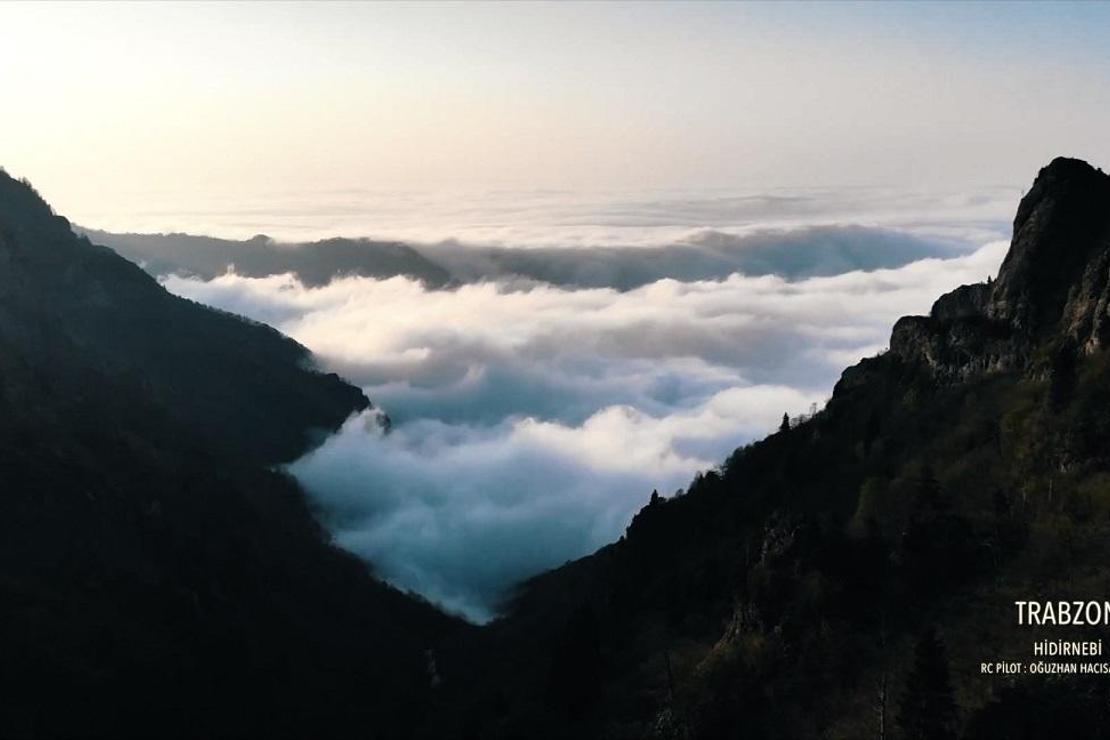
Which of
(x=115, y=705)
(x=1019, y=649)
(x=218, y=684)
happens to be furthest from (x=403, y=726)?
(x=1019, y=649)

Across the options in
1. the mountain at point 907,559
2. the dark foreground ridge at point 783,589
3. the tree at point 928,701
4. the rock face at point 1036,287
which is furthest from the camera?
the rock face at point 1036,287

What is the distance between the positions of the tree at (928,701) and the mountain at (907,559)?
0.15 m

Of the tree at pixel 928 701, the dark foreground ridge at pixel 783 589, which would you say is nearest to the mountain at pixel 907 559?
the tree at pixel 928 701

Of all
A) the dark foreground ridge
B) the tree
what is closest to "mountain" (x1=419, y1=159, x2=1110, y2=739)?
the tree

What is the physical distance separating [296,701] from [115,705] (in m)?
36.7

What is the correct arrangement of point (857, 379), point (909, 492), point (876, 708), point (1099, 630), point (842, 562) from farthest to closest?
point (857, 379) → point (909, 492) → point (842, 562) → point (876, 708) → point (1099, 630)

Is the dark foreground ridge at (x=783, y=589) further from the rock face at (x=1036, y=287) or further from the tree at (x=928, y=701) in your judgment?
the rock face at (x=1036, y=287)

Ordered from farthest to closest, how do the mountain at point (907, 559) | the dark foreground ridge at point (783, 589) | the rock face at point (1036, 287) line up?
the rock face at point (1036, 287), the dark foreground ridge at point (783, 589), the mountain at point (907, 559)

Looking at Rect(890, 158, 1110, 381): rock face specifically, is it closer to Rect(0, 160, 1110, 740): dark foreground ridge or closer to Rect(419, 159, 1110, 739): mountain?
Rect(419, 159, 1110, 739): mountain

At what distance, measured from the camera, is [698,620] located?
120312 millimetres

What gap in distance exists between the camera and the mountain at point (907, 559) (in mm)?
80812

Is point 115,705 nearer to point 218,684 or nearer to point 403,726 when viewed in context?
point 218,684

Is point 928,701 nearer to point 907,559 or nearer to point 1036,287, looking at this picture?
point 907,559

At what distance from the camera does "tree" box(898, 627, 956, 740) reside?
73125 mm
